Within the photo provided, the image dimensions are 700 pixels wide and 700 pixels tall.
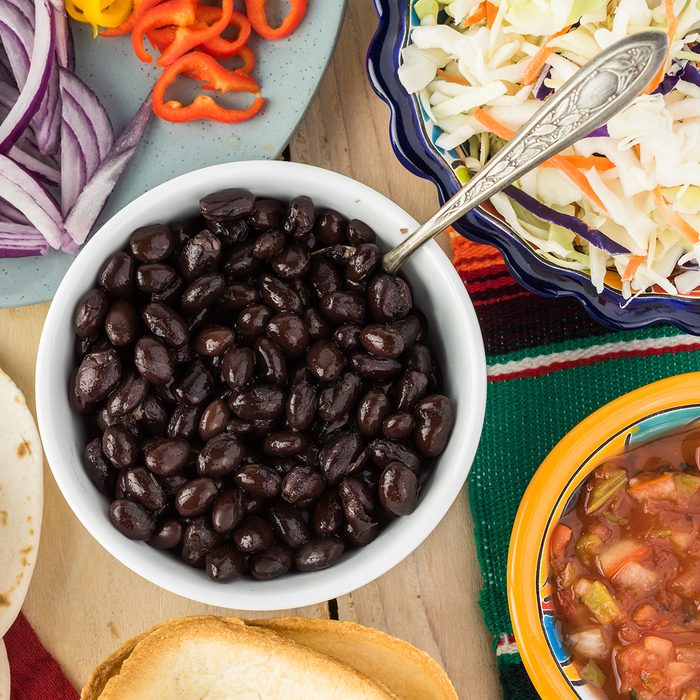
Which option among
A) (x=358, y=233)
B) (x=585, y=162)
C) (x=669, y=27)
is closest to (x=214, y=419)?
(x=358, y=233)

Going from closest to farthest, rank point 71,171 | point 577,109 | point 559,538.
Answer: point 577,109
point 559,538
point 71,171

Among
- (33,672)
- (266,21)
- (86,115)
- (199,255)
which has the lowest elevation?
(33,672)

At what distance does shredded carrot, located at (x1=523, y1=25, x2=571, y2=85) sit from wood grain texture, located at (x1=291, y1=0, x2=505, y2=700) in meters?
0.38

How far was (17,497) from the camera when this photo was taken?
5.58 feet

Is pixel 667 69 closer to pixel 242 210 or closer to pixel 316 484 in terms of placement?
pixel 242 210

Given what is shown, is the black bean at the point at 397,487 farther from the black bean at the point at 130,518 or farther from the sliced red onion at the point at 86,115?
the sliced red onion at the point at 86,115

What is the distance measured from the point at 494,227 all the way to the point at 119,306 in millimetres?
637

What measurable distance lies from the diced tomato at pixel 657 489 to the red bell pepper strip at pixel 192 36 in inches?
44.3

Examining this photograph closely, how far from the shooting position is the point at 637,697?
5.07 feet

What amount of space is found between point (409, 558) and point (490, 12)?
1038 mm

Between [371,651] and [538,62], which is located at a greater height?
[538,62]

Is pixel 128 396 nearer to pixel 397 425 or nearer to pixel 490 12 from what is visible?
pixel 397 425

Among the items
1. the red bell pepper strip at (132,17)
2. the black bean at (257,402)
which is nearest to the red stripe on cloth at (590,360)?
the black bean at (257,402)

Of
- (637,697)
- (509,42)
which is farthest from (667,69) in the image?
(637,697)
